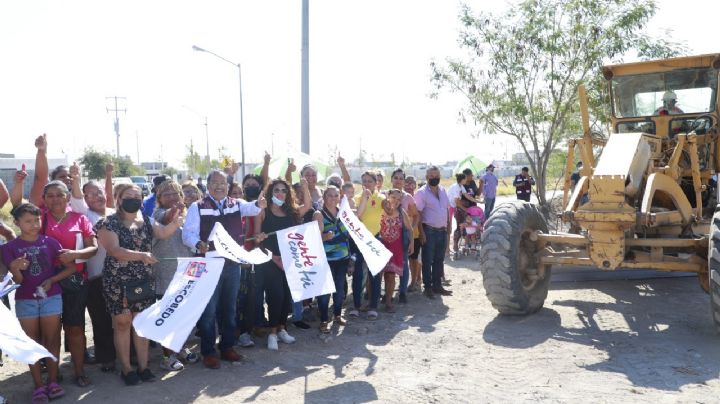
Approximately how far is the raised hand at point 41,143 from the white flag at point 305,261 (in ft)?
7.40

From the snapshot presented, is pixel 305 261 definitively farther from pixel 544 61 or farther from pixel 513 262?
pixel 544 61

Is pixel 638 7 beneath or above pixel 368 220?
above

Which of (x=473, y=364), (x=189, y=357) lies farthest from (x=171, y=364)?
(x=473, y=364)

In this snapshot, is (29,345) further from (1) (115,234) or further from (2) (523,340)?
(2) (523,340)

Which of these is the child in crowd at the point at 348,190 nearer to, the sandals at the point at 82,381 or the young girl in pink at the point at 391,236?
the young girl in pink at the point at 391,236

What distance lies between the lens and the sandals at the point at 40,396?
180 inches

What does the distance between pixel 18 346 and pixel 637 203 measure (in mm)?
5947

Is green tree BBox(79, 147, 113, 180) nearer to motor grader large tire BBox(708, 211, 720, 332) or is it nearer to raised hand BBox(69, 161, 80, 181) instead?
raised hand BBox(69, 161, 80, 181)

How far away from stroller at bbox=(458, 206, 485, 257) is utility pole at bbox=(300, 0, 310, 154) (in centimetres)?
410

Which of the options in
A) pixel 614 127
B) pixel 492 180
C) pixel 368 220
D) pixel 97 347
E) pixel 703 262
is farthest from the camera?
pixel 492 180

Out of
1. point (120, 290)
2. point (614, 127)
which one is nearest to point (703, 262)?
point (614, 127)

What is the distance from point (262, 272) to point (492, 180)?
951cm

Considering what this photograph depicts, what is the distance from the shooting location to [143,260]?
4.83 m

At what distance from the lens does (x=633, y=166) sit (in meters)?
6.24
